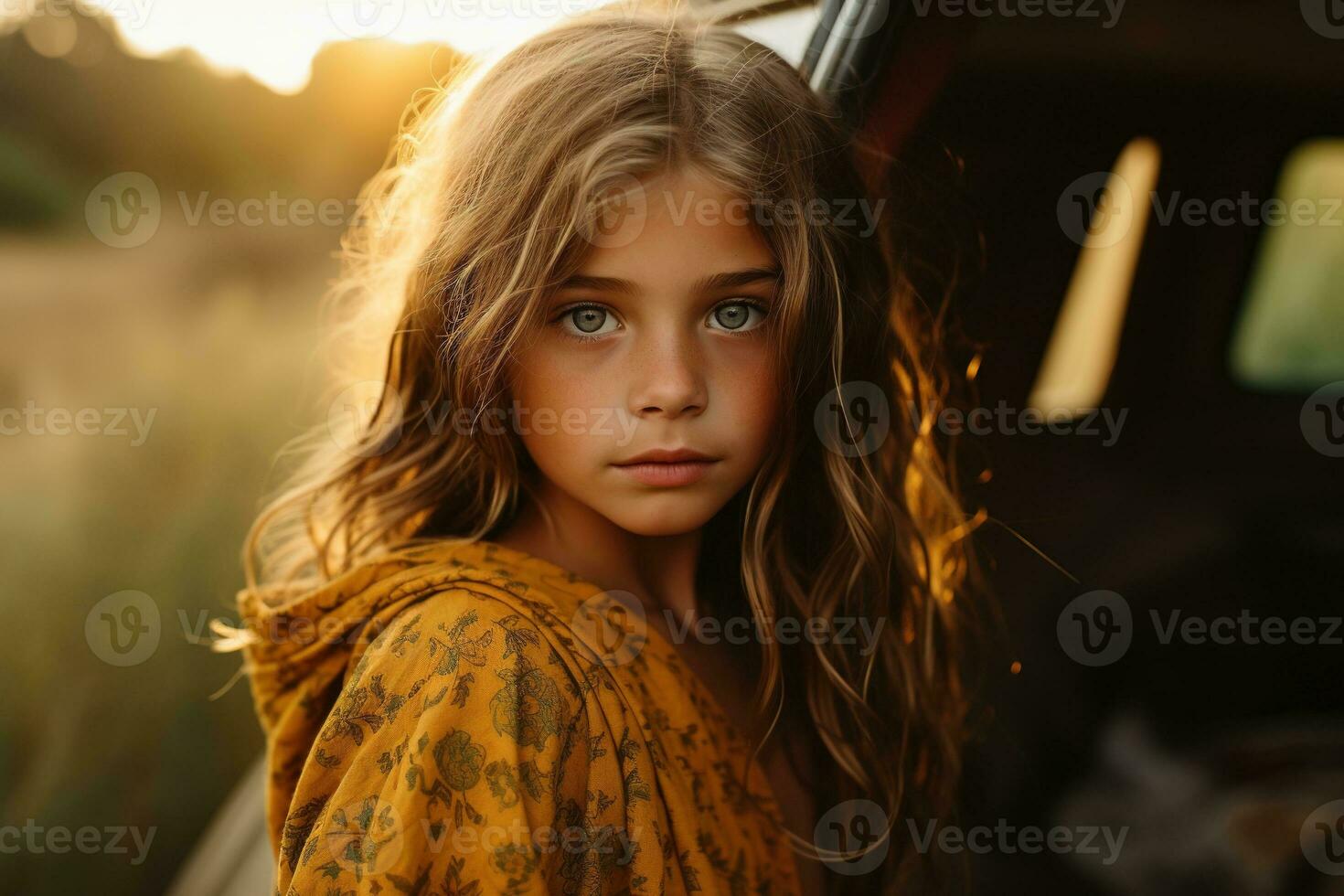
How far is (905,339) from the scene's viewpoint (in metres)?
1.61

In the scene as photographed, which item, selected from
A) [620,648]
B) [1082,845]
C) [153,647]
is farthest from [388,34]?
[1082,845]

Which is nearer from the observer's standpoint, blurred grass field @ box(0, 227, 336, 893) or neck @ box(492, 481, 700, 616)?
neck @ box(492, 481, 700, 616)

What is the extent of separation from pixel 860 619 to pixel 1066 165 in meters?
1.68

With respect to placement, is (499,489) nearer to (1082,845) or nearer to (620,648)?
(620,648)
